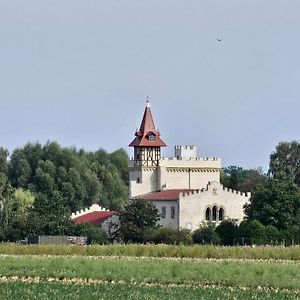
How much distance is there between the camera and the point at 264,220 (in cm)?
11569

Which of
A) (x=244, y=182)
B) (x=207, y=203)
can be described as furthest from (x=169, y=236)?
(x=244, y=182)

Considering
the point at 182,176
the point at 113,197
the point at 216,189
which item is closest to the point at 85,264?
the point at 216,189

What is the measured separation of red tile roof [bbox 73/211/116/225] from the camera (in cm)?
12769

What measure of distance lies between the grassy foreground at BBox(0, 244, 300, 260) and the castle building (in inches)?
1916

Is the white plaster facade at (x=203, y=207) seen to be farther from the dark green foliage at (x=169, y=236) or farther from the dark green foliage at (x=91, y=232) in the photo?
the dark green foliage at (x=91, y=232)

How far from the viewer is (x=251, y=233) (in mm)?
109125

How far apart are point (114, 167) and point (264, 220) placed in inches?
1836

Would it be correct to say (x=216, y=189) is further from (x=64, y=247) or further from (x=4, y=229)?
(x=64, y=247)

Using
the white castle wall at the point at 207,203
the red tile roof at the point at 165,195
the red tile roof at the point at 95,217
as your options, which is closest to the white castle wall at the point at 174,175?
the red tile roof at the point at 165,195

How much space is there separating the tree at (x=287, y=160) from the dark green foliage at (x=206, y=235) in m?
33.2

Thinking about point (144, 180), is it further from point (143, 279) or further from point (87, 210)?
point (143, 279)

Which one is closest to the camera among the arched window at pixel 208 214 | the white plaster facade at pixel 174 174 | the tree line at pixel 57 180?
the tree line at pixel 57 180

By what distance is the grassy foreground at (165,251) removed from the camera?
72.6m

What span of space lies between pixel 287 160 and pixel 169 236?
140ft
